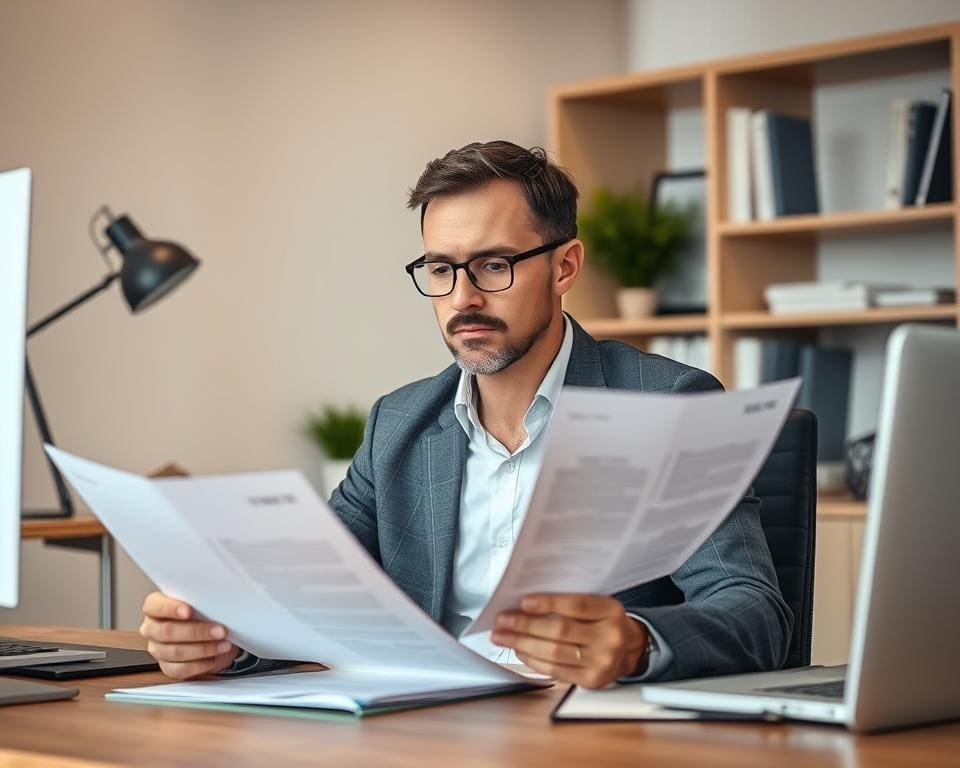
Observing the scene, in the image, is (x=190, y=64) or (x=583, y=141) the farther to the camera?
(x=583, y=141)

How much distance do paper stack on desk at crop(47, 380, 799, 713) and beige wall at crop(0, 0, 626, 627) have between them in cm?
216

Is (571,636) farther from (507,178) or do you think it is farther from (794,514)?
→ (507,178)

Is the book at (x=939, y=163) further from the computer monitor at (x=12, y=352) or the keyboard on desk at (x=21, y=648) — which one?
the computer monitor at (x=12, y=352)

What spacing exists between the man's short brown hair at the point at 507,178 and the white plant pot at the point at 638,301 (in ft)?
6.78

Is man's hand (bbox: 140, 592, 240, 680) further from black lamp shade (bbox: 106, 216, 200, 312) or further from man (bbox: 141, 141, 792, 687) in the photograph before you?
black lamp shade (bbox: 106, 216, 200, 312)

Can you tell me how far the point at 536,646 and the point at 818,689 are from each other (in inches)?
8.6

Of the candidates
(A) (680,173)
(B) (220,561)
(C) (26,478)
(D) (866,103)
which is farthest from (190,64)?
(B) (220,561)

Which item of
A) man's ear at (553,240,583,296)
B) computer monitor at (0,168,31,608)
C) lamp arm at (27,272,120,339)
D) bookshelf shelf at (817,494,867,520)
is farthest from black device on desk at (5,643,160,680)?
bookshelf shelf at (817,494,867,520)

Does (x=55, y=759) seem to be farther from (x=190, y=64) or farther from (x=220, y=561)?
(x=190, y=64)

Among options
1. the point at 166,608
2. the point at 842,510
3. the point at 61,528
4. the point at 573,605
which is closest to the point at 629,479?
the point at 573,605

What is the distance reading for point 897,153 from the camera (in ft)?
11.5

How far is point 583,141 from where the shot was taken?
4.04 metres

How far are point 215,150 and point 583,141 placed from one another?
3.50ft

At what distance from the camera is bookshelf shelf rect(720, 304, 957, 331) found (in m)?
3.38
